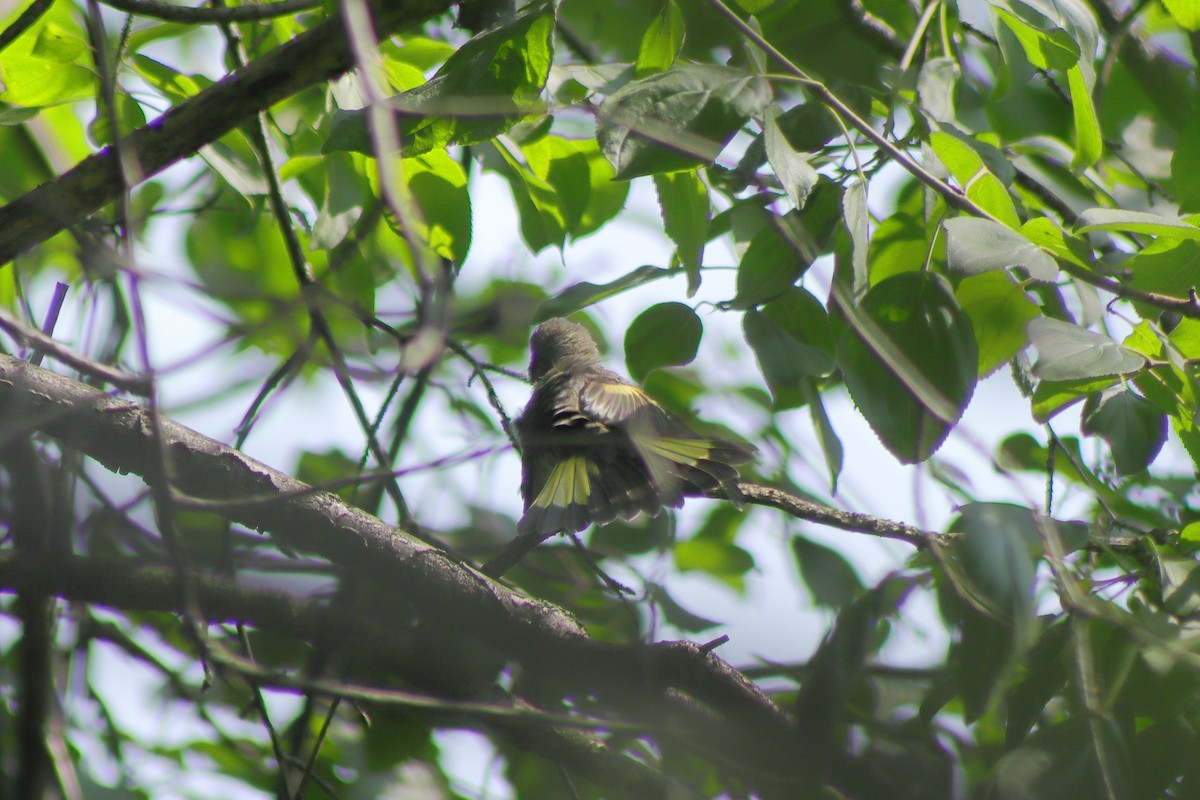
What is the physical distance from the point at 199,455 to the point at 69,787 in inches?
23.6

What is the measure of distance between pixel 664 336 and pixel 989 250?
706 millimetres

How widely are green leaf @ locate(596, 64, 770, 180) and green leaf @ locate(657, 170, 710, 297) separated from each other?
0.29m

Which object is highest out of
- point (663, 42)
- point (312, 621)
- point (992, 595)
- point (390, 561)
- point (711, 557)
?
point (663, 42)

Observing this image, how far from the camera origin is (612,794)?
155 centimetres

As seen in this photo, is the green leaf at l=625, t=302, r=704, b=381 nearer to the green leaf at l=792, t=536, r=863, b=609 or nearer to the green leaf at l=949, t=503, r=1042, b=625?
the green leaf at l=792, t=536, r=863, b=609

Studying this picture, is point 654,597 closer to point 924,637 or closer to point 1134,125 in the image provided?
point 924,637

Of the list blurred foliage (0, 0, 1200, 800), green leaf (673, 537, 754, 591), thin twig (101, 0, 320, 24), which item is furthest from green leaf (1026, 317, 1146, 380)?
thin twig (101, 0, 320, 24)

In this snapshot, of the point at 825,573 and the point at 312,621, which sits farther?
the point at 825,573

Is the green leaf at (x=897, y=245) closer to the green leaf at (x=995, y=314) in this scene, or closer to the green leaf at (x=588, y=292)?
the green leaf at (x=995, y=314)

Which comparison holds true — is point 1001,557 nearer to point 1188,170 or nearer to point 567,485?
point 1188,170

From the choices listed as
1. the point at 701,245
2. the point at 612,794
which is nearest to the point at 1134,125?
the point at 701,245

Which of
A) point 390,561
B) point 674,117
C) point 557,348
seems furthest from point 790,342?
point 557,348

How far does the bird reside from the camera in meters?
2.24

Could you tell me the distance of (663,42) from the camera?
1.63m
